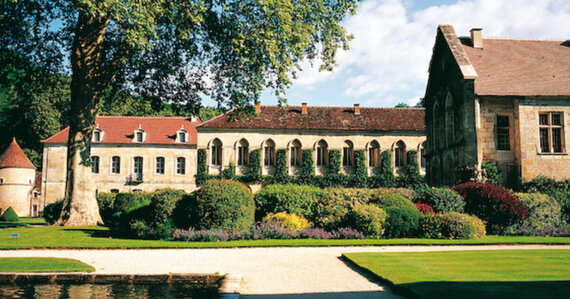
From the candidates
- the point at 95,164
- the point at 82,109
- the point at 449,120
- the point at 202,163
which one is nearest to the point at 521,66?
the point at 449,120

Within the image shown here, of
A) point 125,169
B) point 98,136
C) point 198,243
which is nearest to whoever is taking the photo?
point 198,243

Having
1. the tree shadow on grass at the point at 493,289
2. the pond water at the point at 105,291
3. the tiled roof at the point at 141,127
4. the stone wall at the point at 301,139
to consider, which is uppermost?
the tiled roof at the point at 141,127

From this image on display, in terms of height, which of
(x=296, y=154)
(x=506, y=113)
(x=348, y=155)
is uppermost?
(x=506, y=113)

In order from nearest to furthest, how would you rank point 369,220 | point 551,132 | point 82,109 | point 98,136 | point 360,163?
point 369,220
point 82,109
point 551,132
point 360,163
point 98,136

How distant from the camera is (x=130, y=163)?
43.0 m

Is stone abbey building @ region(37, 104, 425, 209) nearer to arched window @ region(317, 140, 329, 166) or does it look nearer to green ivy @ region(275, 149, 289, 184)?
arched window @ region(317, 140, 329, 166)

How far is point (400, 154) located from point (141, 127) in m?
26.9

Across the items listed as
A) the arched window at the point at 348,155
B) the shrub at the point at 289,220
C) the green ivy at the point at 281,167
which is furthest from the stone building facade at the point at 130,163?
the shrub at the point at 289,220

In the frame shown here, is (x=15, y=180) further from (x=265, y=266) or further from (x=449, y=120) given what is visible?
(x=265, y=266)

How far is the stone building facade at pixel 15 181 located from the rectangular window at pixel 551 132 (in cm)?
4303

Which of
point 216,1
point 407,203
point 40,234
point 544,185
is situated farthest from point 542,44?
point 40,234

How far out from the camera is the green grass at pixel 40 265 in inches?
332

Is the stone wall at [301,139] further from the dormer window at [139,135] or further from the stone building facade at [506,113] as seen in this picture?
the stone building facade at [506,113]

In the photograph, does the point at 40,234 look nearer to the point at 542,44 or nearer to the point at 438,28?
the point at 438,28
